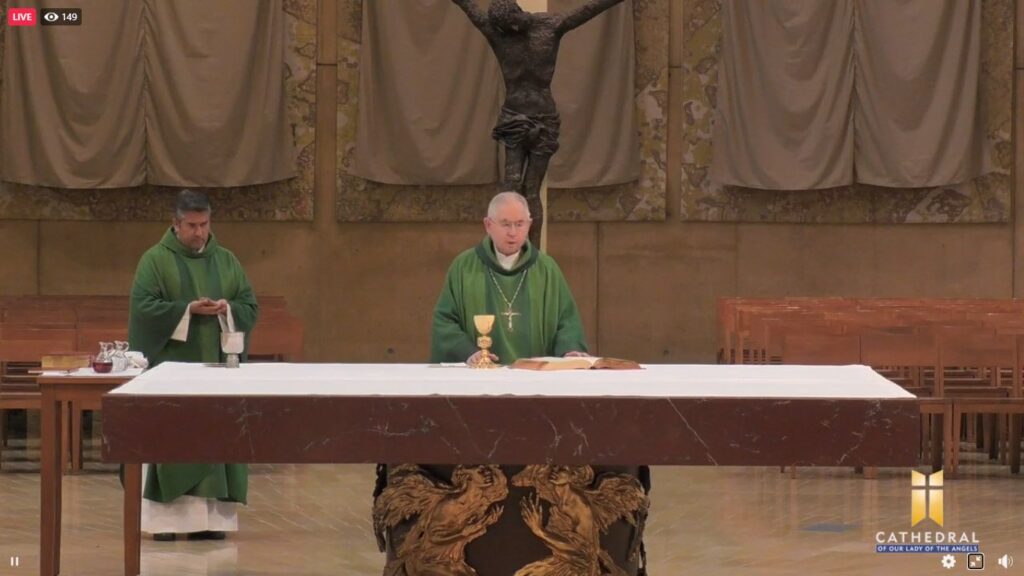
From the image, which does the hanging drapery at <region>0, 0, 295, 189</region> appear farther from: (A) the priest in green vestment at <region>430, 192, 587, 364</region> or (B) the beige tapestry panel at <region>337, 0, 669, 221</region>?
(A) the priest in green vestment at <region>430, 192, 587, 364</region>

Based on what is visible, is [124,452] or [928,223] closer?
[124,452]

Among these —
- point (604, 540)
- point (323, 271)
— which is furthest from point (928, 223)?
point (604, 540)

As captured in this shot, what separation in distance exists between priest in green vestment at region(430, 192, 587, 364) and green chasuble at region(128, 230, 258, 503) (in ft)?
5.93

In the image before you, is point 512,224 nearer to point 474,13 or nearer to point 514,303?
point 514,303

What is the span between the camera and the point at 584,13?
9.14m

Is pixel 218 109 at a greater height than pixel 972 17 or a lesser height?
lesser

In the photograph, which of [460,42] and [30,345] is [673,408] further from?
[460,42]

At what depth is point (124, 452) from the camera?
441 centimetres

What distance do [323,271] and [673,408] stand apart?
11.0 m

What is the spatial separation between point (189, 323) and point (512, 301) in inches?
79.9

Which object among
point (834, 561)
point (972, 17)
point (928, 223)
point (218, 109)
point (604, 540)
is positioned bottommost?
point (834, 561)

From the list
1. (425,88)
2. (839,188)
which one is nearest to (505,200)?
(425,88)

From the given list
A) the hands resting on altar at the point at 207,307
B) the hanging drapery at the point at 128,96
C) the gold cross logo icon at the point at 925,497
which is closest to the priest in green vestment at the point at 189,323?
the hands resting on altar at the point at 207,307

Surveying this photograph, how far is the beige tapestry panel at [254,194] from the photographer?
1490 centimetres
